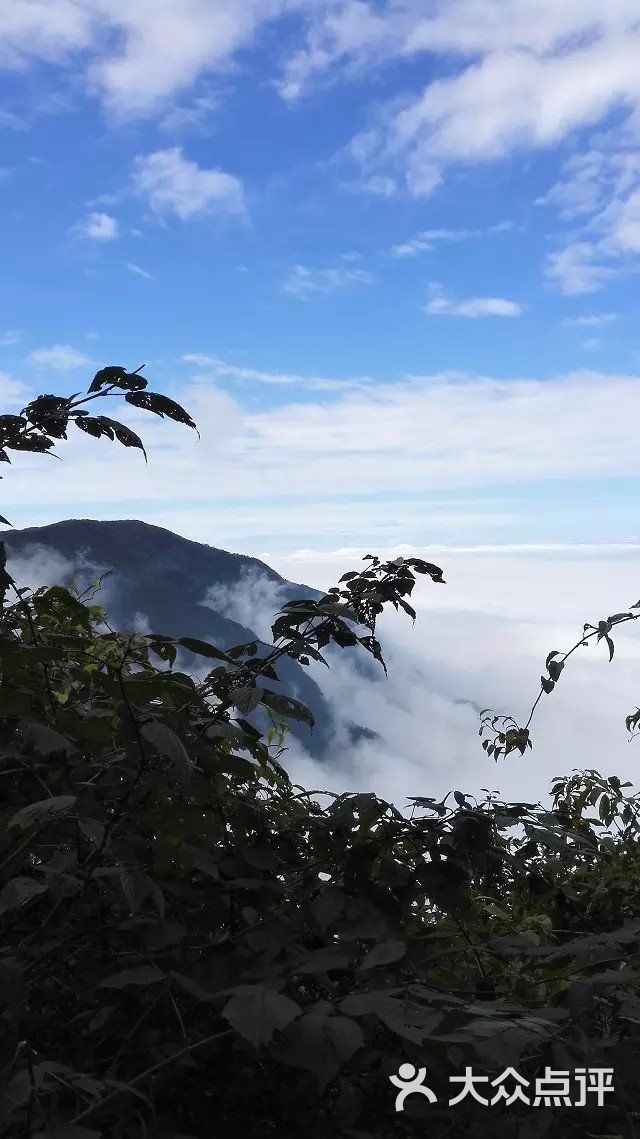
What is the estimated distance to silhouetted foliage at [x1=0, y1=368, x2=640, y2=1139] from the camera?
4.89 ft

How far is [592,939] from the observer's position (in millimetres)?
1788

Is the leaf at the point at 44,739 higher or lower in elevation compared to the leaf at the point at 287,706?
lower

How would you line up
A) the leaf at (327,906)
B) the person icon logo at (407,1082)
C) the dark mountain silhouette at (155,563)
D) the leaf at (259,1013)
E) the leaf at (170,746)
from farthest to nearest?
the dark mountain silhouette at (155,563) < the leaf at (327,906) < the person icon logo at (407,1082) < the leaf at (170,746) < the leaf at (259,1013)

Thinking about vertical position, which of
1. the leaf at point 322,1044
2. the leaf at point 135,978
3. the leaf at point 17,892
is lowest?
the leaf at point 322,1044

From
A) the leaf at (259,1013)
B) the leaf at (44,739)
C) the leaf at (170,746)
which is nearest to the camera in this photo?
the leaf at (259,1013)

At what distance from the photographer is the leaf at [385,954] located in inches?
61.8

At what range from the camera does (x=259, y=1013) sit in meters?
1.34

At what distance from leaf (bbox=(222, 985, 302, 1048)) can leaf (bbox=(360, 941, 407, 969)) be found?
238 mm

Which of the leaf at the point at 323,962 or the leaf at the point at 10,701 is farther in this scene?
the leaf at the point at 10,701

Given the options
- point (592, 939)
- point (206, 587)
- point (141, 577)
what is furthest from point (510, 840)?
point (141, 577)

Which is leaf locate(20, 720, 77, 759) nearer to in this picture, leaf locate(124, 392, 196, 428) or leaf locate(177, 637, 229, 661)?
leaf locate(177, 637, 229, 661)

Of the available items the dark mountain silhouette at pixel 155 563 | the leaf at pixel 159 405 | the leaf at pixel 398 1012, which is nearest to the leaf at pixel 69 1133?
the leaf at pixel 398 1012

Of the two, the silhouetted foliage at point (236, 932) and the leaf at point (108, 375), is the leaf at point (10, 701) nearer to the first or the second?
the silhouetted foliage at point (236, 932)

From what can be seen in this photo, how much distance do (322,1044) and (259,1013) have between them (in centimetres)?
11
